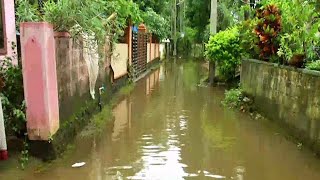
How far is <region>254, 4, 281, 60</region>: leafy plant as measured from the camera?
9.49 m

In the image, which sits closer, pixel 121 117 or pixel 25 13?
pixel 25 13

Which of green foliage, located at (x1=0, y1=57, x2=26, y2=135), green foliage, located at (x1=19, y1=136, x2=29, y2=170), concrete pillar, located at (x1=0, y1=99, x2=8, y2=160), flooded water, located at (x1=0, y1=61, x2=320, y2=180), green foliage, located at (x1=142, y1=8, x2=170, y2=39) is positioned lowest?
flooded water, located at (x1=0, y1=61, x2=320, y2=180)

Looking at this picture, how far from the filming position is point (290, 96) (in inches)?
307

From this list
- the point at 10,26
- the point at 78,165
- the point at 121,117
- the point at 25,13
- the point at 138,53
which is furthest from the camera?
the point at 138,53

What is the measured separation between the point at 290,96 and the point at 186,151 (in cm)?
259

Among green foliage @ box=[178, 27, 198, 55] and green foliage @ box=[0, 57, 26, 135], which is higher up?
green foliage @ box=[178, 27, 198, 55]

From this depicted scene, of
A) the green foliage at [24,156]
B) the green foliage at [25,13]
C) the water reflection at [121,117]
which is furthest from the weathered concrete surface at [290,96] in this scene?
A: the green foliage at [25,13]

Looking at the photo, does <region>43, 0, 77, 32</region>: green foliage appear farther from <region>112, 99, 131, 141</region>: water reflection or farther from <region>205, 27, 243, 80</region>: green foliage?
<region>205, 27, 243, 80</region>: green foliage

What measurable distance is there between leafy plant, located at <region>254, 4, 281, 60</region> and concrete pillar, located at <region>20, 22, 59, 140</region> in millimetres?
5726

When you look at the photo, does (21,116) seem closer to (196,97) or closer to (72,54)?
(72,54)

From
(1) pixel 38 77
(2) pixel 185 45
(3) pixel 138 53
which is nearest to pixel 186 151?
(1) pixel 38 77

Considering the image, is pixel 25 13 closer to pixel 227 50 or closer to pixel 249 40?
pixel 249 40

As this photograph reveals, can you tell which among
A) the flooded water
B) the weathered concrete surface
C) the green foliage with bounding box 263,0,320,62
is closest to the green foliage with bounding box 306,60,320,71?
the weathered concrete surface

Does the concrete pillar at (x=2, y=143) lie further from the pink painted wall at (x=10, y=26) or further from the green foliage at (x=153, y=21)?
the green foliage at (x=153, y=21)
